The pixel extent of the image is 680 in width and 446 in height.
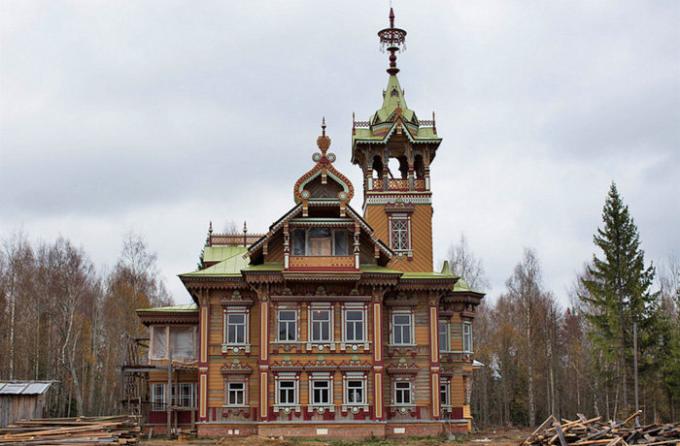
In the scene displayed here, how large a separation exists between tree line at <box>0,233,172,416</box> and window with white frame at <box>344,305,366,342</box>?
19.7 m

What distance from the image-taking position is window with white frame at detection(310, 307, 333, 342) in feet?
132

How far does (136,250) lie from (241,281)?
1010 inches

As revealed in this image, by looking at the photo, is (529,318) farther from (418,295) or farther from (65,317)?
(65,317)

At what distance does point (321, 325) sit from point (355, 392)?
11.6 feet

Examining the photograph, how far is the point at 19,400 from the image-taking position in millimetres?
34719

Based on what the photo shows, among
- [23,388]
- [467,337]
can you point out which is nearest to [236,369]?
[23,388]

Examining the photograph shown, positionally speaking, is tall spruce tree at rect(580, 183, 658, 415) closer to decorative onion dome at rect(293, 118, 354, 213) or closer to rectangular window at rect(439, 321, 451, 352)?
rectangular window at rect(439, 321, 451, 352)

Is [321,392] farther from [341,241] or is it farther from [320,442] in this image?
[341,241]

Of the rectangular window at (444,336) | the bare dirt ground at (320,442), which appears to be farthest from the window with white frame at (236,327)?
the rectangular window at (444,336)

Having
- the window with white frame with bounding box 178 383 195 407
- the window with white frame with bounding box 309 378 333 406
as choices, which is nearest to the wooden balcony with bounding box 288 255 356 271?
the window with white frame with bounding box 309 378 333 406

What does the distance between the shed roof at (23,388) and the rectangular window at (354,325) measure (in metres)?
13.6

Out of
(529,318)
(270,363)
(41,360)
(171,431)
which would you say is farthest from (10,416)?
(529,318)

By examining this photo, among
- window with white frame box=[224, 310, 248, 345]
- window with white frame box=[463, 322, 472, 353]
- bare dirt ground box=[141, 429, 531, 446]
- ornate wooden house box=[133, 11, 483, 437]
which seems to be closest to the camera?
bare dirt ground box=[141, 429, 531, 446]

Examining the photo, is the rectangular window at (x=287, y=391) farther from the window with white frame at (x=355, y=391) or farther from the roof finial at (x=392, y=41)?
the roof finial at (x=392, y=41)
